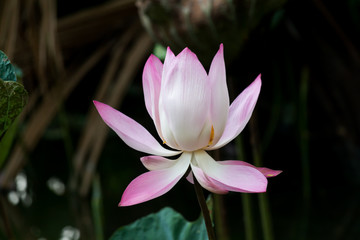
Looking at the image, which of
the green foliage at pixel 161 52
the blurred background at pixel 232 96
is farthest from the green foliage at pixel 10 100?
the green foliage at pixel 161 52

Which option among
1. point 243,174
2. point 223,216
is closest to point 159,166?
point 243,174

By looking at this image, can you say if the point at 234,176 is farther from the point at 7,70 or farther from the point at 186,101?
the point at 7,70

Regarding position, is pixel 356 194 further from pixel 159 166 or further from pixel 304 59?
pixel 159 166

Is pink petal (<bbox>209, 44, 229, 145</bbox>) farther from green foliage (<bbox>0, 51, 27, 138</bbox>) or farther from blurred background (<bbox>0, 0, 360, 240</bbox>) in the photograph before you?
blurred background (<bbox>0, 0, 360, 240</bbox>)

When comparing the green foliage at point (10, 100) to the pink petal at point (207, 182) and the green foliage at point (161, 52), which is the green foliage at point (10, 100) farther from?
the green foliage at point (161, 52)

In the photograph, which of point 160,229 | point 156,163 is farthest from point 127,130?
point 160,229

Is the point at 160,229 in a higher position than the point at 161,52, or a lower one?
lower
